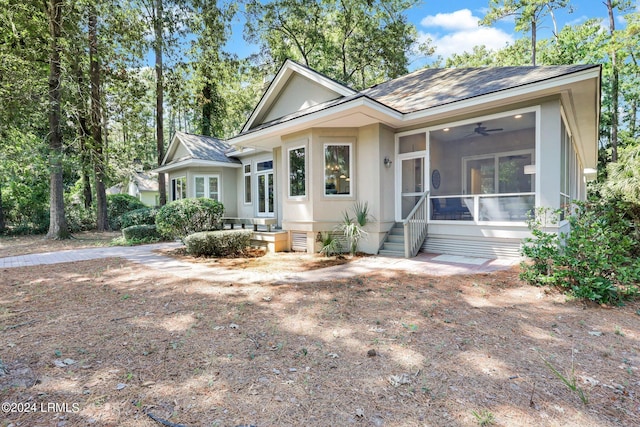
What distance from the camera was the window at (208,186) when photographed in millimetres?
15047

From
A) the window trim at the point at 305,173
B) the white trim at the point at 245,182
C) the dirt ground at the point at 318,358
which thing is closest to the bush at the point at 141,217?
the white trim at the point at 245,182

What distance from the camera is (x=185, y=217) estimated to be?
31.8 ft

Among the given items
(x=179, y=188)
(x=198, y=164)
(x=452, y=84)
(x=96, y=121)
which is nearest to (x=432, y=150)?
(x=452, y=84)

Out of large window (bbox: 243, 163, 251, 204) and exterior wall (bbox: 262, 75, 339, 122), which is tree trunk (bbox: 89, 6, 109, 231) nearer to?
large window (bbox: 243, 163, 251, 204)

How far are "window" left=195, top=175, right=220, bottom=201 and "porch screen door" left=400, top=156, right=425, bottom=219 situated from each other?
9.62 m

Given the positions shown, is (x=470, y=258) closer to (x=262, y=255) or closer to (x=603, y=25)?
(x=262, y=255)

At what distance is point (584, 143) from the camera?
12414 millimetres

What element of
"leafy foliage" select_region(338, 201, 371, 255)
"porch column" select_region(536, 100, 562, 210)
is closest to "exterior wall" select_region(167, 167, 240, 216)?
"leafy foliage" select_region(338, 201, 371, 255)

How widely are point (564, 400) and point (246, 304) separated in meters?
3.47

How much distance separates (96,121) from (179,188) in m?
4.82

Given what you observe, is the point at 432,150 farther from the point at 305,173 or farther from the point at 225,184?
the point at 225,184

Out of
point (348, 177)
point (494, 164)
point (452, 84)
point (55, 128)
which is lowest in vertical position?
point (348, 177)

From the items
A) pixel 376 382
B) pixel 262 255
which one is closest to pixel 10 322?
pixel 376 382

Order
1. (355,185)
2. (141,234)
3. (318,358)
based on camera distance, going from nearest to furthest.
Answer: (318,358)
(355,185)
(141,234)
